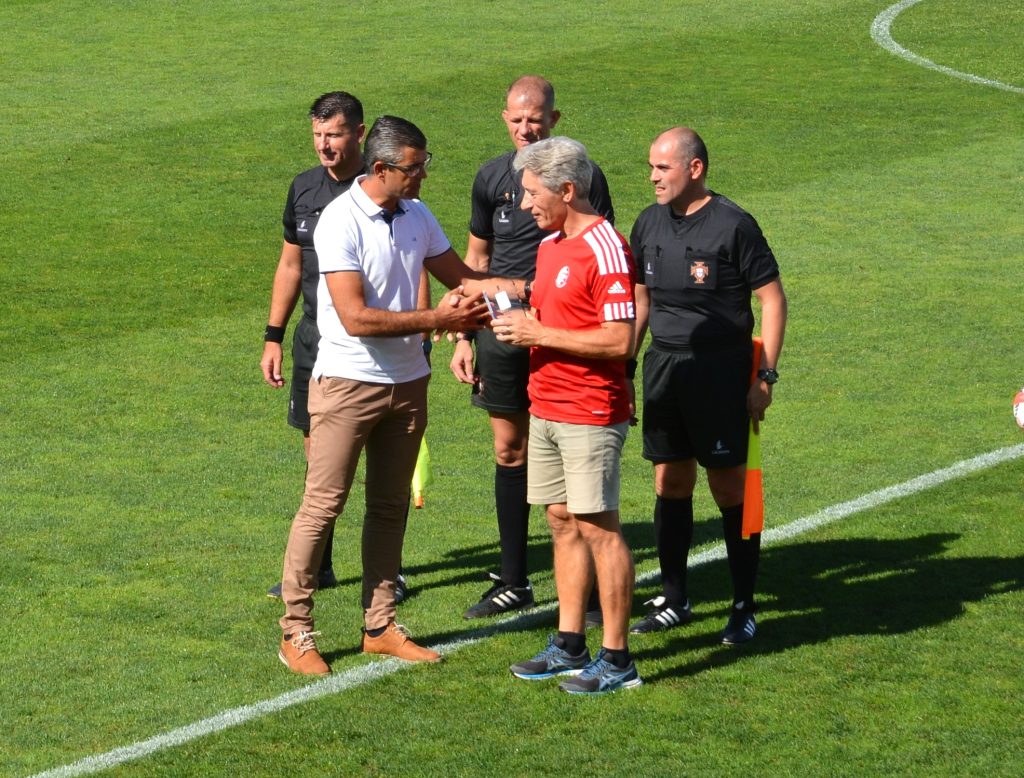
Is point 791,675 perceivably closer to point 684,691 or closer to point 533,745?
point 684,691

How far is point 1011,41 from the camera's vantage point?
27047 millimetres

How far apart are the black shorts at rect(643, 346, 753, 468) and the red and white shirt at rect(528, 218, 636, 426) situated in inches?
25.8

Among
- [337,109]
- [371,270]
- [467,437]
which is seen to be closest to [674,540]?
[371,270]

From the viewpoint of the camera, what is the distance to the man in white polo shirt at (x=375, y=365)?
6.80m

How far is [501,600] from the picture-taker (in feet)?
26.1

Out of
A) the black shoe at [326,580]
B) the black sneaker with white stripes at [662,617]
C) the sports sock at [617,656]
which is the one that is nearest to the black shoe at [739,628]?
the black sneaker with white stripes at [662,617]

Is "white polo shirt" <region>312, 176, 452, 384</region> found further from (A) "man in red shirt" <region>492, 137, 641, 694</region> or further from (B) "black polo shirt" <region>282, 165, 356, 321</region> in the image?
(B) "black polo shirt" <region>282, 165, 356, 321</region>

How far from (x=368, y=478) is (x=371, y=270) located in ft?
3.24

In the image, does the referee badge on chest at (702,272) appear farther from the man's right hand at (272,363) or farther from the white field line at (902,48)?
the white field line at (902,48)

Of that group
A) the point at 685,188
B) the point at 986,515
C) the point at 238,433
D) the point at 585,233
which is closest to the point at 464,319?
the point at 585,233

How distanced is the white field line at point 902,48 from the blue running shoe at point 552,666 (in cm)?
1905

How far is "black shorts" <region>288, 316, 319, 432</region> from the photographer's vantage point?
826 centimetres

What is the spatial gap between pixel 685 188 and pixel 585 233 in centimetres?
86

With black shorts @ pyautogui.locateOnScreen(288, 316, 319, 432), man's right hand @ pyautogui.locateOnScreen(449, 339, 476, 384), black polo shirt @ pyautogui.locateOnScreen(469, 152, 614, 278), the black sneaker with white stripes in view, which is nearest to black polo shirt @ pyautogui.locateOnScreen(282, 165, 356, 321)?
black shorts @ pyautogui.locateOnScreen(288, 316, 319, 432)
